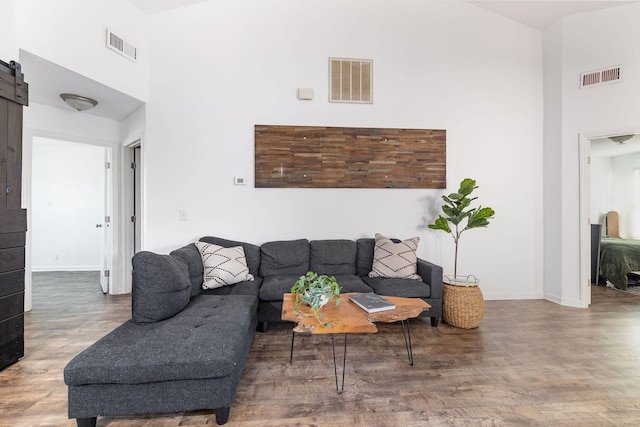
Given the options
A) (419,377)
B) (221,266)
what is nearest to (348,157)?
(221,266)

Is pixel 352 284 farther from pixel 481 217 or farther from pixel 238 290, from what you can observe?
pixel 481 217

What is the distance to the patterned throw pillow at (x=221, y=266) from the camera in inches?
111

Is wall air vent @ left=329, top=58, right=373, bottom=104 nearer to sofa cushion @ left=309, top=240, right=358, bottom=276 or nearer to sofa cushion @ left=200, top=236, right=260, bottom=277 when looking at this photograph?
sofa cushion @ left=309, top=240, right=358, bottom=276

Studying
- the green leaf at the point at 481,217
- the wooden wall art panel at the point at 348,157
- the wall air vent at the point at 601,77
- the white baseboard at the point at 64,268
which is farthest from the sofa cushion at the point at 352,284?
the white baseboard at the point at 64,268

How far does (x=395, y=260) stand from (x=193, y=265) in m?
2.05

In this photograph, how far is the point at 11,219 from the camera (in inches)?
84.1

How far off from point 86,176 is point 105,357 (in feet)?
17.9

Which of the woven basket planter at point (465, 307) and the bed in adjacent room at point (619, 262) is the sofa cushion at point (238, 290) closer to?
the woven basket planter at point (465, 307)

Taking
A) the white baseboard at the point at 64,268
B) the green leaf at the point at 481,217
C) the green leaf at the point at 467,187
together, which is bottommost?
the white baseboard at the point at 64,268

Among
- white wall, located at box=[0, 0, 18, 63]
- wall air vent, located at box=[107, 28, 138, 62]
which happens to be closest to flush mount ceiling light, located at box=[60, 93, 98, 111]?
wall air vent, located at box=[107, 28, 138, 62]

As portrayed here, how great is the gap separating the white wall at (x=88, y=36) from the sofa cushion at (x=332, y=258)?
2.70 m

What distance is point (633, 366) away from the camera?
2.16 metres

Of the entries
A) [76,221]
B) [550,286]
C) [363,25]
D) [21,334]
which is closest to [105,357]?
[21,334]

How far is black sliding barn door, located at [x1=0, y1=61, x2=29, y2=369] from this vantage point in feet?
6.81
